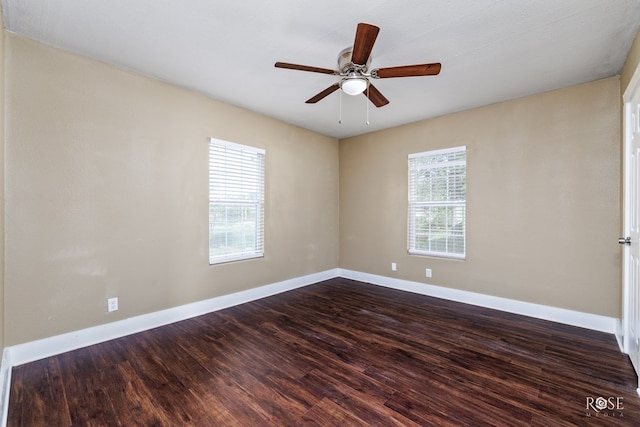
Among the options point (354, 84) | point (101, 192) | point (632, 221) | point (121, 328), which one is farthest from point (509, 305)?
point (101, 192)

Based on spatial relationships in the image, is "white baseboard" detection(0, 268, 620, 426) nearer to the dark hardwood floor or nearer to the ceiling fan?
the dark hardwood floor

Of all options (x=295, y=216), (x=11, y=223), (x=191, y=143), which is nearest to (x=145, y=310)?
(x=11, y=223)

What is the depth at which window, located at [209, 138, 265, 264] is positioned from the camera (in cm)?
352

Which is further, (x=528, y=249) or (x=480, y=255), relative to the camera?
(x=480, y=255)

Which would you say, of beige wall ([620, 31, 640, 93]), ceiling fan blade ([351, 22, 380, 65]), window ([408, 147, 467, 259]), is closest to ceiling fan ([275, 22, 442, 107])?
ceiling fan blade ([351, 22, 380, 65])

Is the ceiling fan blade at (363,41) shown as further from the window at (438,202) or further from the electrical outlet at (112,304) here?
the electrical outlet at (112,304)

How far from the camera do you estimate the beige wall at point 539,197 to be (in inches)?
114

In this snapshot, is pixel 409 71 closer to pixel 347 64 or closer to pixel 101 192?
pixel 347 64

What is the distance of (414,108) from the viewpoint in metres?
3.71

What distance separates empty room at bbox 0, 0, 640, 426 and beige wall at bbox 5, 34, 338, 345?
0.02 m

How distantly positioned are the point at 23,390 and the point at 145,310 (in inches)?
40.5

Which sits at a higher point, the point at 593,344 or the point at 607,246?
the point at 607,246

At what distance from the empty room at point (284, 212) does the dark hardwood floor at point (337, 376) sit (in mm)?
20

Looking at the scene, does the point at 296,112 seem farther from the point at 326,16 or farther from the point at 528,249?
the point at 528,249
